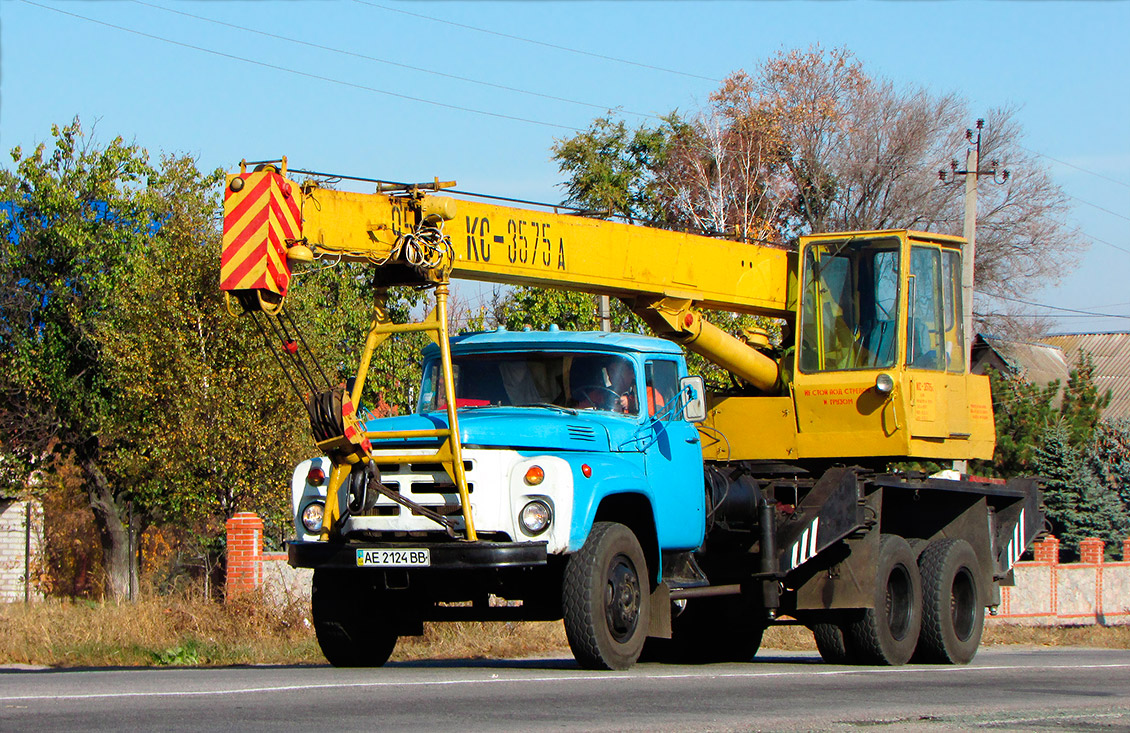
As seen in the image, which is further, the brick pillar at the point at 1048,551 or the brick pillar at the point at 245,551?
the brick pillar at the point at 1048,551

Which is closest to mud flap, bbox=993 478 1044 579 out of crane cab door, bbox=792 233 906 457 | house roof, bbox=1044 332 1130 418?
crane cab door, bbox=792 233 906 457

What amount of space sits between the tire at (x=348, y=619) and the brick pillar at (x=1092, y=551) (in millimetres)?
26299

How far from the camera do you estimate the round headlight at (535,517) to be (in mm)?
9805

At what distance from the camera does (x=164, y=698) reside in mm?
8023

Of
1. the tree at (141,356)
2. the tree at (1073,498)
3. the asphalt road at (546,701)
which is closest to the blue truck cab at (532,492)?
the asphalt road at (546,701)

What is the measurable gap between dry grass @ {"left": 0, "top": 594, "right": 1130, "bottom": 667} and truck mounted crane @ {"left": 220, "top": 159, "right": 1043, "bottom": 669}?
6.54 ft

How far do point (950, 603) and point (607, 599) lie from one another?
18.5ft

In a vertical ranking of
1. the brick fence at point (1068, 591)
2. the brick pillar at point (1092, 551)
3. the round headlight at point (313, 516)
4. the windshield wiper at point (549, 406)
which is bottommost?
the brick fence at point (1068, 591)

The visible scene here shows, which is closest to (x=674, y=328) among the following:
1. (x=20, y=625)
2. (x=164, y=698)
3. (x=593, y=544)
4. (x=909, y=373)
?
(x=909, y=373)

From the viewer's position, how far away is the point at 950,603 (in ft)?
47.5

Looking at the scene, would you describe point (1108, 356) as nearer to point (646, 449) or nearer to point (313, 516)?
point (646, 449)

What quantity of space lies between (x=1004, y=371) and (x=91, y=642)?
35.9m

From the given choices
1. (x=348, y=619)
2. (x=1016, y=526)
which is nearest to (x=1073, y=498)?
(x=1016, y=526)

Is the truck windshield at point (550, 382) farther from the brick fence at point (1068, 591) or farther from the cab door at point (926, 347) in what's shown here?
the brick fence at point (1068, 591)
